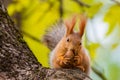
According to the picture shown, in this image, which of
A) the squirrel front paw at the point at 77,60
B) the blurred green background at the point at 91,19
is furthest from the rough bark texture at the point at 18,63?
the blurred green background at the point at 91,19

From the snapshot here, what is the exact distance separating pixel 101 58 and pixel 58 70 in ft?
8.77

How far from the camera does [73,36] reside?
2.03m

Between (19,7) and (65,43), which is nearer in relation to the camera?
(65,43)

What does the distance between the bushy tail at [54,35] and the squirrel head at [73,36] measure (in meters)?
0.14

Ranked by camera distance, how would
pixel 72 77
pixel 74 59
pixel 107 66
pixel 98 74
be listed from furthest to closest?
pixel 107 66
pixel 98 74
pixel 74 59
pixel 72 77

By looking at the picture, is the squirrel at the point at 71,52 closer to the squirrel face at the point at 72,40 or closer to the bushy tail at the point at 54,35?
the squirrel face at the point at 72,40

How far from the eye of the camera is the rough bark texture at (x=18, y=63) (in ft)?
5.89

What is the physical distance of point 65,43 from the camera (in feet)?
6.57

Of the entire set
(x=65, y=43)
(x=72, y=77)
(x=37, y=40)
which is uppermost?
(x=37, y=40)

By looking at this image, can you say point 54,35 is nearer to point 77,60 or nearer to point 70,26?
point 70,26

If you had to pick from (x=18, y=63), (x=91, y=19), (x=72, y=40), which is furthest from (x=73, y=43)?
(x=91, y=19)

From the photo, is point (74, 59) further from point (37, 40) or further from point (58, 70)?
point (37, 40)

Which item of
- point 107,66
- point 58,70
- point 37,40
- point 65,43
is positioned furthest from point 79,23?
point 107,66

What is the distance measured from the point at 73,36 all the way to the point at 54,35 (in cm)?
26
